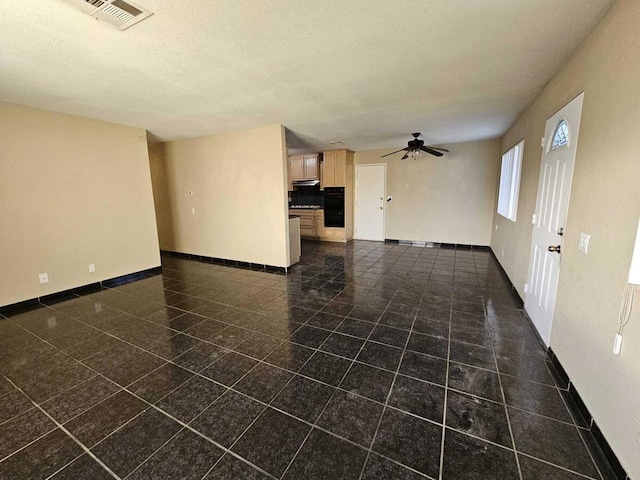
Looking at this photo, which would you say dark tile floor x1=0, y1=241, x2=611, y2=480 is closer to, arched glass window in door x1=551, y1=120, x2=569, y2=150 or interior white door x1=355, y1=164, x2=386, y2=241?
arched glass window in door x1=551, y1=120, x2=569, y2=150

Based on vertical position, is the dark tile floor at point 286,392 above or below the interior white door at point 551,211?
below

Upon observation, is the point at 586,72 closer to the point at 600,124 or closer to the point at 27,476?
the point at 600,124

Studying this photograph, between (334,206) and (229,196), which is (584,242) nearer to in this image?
(229,196)

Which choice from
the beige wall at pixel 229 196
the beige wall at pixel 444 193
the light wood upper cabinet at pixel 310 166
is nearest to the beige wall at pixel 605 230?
the beige wall at pixel 229 196

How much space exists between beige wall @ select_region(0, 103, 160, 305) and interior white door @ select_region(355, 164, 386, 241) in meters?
4.90

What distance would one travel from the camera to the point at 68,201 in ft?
12.2

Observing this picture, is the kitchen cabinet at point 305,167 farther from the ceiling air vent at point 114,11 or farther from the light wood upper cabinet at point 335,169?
the ceiling air vent at point 114,11

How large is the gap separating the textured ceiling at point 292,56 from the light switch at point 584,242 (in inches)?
55.4

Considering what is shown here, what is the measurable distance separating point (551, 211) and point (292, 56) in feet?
8.72

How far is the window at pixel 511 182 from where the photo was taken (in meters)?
3.82

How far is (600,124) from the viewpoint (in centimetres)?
172

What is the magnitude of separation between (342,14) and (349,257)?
439cm

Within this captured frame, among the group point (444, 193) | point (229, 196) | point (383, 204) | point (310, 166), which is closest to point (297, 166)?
point (310, 166)

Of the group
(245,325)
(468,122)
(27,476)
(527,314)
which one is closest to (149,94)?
(245,325)
